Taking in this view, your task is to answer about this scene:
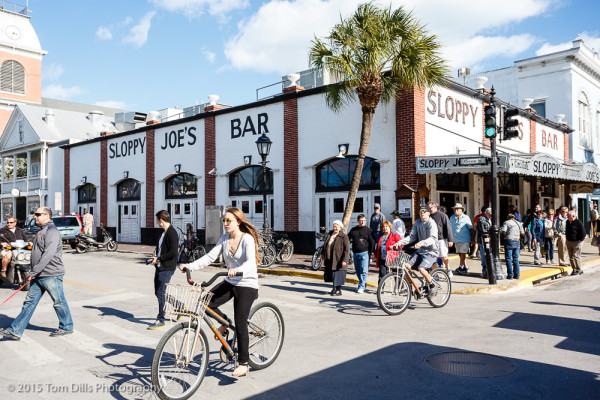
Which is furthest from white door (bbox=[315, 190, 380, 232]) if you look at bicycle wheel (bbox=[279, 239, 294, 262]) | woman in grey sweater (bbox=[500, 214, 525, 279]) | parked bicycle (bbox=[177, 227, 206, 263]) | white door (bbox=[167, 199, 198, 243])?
white door (bbox=[167, 199, 198, 243])

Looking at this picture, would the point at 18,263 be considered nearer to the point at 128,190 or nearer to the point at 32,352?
the point at 32,352

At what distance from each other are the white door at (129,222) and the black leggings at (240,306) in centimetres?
2326

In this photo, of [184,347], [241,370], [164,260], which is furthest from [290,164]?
[184,347]

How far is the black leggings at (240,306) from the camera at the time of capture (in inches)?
194

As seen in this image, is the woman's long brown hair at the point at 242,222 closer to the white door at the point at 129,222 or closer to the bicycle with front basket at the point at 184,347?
the bicycle with front basket at the point at 184,347

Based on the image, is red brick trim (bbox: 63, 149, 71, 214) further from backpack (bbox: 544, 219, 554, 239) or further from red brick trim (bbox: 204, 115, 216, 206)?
backpack (bbox: 544, 219, 554, 239)

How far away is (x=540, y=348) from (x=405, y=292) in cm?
270

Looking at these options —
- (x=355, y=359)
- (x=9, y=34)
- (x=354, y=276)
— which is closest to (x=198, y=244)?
(x=354, y=276)

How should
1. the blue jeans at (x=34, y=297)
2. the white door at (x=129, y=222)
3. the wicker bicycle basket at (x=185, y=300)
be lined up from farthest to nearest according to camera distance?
the white door at (x=129, y=222)
the blue jeans at (x=34, y=297)
the wicker bicycle basket at (x=185, y=300)

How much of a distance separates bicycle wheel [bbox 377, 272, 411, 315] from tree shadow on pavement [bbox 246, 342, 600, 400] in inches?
107

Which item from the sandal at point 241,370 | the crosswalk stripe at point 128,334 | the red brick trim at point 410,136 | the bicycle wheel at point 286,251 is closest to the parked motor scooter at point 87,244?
the bicycle wheel at point 286,251

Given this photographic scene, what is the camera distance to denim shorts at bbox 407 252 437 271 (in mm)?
8562

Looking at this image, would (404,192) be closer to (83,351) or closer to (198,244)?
(198,244)

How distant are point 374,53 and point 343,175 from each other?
5.80 m
